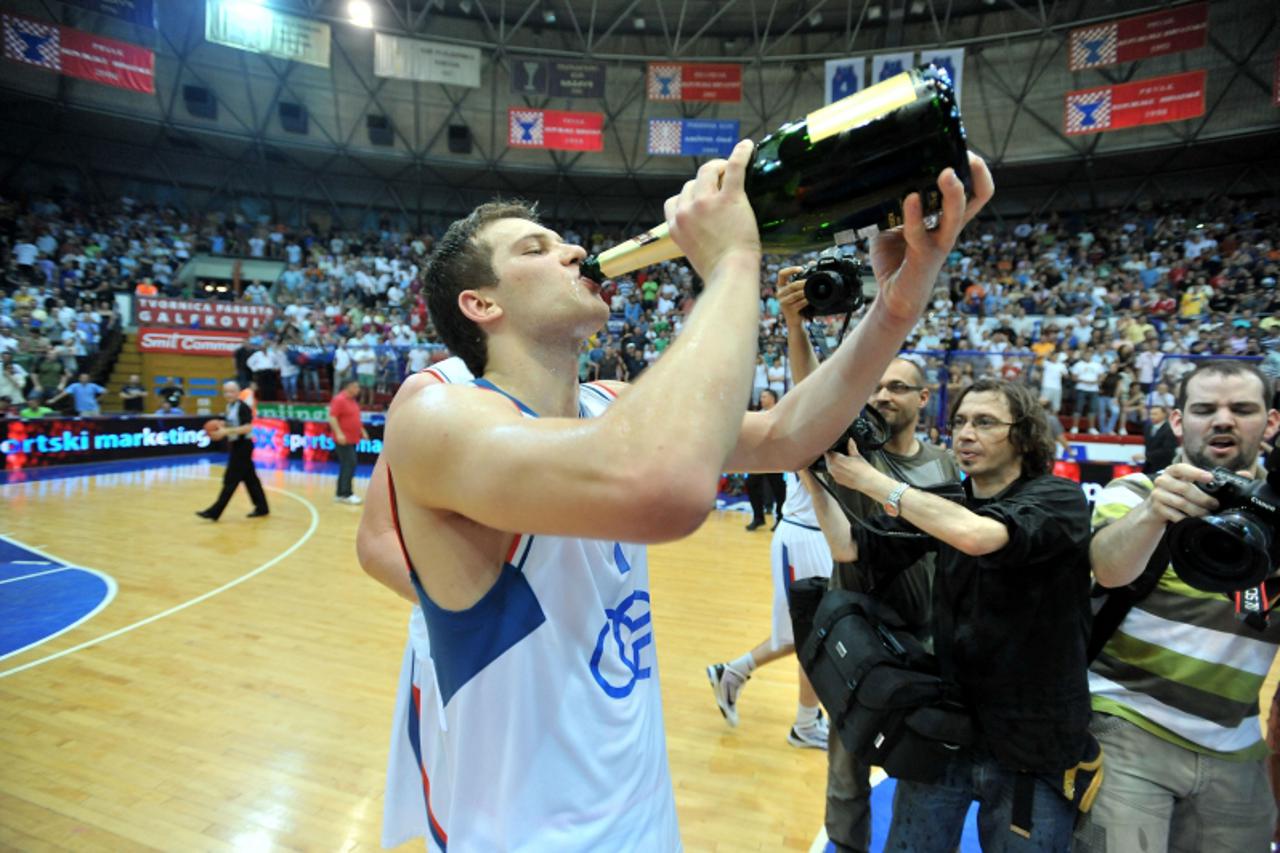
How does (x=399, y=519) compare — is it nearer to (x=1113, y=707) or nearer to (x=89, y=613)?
(x=1113, y=707)

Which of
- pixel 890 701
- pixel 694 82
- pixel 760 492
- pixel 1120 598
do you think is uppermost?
pixel 694 82

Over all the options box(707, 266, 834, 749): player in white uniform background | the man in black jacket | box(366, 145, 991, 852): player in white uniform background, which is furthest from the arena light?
box(366, 145, 991, 852): player in white uniform background

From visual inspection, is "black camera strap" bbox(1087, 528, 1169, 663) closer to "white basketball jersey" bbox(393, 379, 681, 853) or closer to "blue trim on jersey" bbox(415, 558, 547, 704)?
"white basketball jersey" bbox(393, 379, 681, 853)

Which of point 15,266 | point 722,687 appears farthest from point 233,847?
point 15,266

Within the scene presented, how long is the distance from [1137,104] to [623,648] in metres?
18.4

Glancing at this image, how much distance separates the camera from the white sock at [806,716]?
12.7 feet

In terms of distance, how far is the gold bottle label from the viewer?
1.06 meters

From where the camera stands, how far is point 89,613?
5.54 m

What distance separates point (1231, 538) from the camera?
1538 mm

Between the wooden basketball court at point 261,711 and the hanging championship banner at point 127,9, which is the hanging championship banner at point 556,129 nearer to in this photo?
the hanging championship banner at point 127,9

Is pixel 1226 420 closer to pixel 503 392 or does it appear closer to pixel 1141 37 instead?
pixel 503 392

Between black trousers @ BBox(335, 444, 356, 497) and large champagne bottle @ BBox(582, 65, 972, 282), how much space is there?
9.73 meters

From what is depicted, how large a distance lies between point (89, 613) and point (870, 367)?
6.41 metres

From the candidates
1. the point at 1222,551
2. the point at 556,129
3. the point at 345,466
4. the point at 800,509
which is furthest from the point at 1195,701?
the point at 556,129
